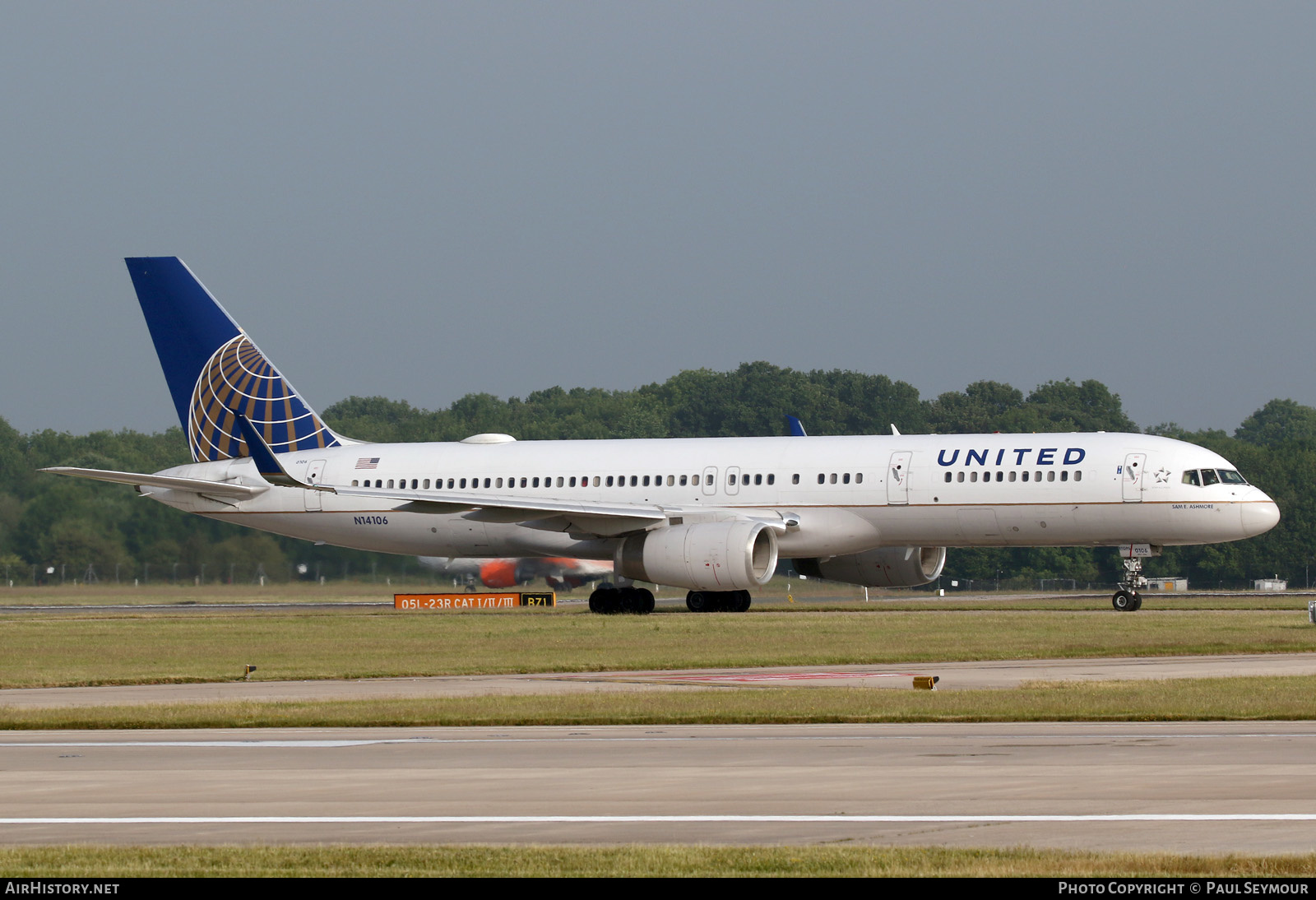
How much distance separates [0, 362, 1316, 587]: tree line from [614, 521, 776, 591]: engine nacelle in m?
12.7

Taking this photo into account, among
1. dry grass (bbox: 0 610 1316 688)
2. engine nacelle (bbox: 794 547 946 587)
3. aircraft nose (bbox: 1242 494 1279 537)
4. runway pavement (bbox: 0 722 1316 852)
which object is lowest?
dry grass (bbox: 0 610 1316 688)

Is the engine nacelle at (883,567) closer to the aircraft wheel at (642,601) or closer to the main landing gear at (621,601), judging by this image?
the aircraft wheel at (642,601)

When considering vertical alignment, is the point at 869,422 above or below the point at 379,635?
above

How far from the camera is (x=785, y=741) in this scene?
50.0 feet

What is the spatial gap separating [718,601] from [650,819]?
32542 mm

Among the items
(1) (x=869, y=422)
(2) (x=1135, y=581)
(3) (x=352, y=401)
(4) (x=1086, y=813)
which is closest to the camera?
(4) (x=1086, y=813)

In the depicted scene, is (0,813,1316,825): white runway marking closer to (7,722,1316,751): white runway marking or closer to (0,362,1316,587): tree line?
(7,722,1316,751): white runway marking

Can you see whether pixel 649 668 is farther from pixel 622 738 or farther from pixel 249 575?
pixel 249 575

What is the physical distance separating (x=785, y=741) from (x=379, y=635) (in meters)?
18.7

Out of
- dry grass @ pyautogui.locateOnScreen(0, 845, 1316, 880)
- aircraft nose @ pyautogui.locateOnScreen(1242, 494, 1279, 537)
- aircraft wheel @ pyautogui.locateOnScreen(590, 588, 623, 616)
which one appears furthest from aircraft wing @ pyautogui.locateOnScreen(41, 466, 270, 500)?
dry grass @ pyautogui.locateOnScreen(0, 845, 1316, 880)

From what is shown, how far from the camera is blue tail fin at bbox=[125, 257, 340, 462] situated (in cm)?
4844

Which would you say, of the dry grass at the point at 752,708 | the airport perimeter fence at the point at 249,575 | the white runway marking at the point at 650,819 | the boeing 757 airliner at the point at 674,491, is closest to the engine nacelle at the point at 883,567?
the boeing 757 airliner at the point at 674,491

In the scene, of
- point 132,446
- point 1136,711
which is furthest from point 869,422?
point 1136,711
